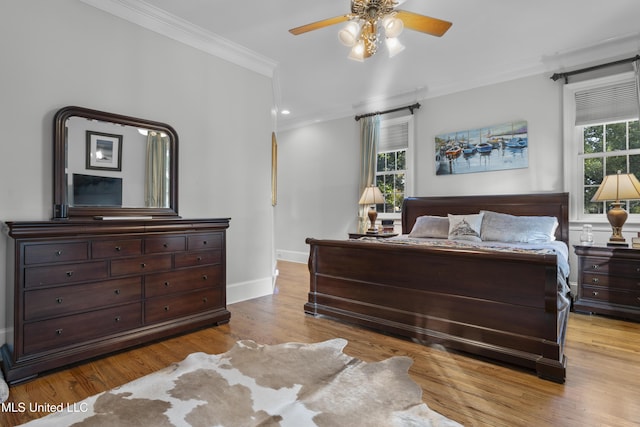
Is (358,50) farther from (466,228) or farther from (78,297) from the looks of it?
(78,297)

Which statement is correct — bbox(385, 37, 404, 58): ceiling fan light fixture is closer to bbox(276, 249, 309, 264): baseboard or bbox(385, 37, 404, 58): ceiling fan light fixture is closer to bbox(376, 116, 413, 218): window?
bbox(376, 116, 413, 218): window

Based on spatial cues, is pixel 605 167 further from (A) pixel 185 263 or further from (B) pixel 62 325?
(B) pixel 62 325

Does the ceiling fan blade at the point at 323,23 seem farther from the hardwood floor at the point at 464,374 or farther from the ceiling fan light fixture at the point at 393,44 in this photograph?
the hardwood floor at the point at 464,374

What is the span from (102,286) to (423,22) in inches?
114

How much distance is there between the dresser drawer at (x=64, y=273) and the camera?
2072 mm

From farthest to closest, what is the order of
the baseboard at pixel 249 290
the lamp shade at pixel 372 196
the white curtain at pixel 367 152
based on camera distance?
the white curtain at pixel 367 152, the lamp shade at pixel 372 196, the baseboard at pixel 249 290

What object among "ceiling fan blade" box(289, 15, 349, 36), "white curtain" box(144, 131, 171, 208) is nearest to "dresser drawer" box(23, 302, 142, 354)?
"white curtain" box(144, 131, 171, 208)

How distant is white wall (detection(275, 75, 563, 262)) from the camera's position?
4016 millimetres

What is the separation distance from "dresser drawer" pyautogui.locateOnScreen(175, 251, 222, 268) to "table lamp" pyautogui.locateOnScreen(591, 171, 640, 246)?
3.67m

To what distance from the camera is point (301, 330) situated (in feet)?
9.41

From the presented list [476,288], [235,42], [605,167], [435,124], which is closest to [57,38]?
[235,42]

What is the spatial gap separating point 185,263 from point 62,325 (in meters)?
0.90

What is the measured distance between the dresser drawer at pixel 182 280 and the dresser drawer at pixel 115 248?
0.24 m

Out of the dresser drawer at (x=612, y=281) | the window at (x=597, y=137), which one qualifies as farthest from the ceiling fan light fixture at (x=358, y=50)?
the dresser drawer at (x=612, y=281)
